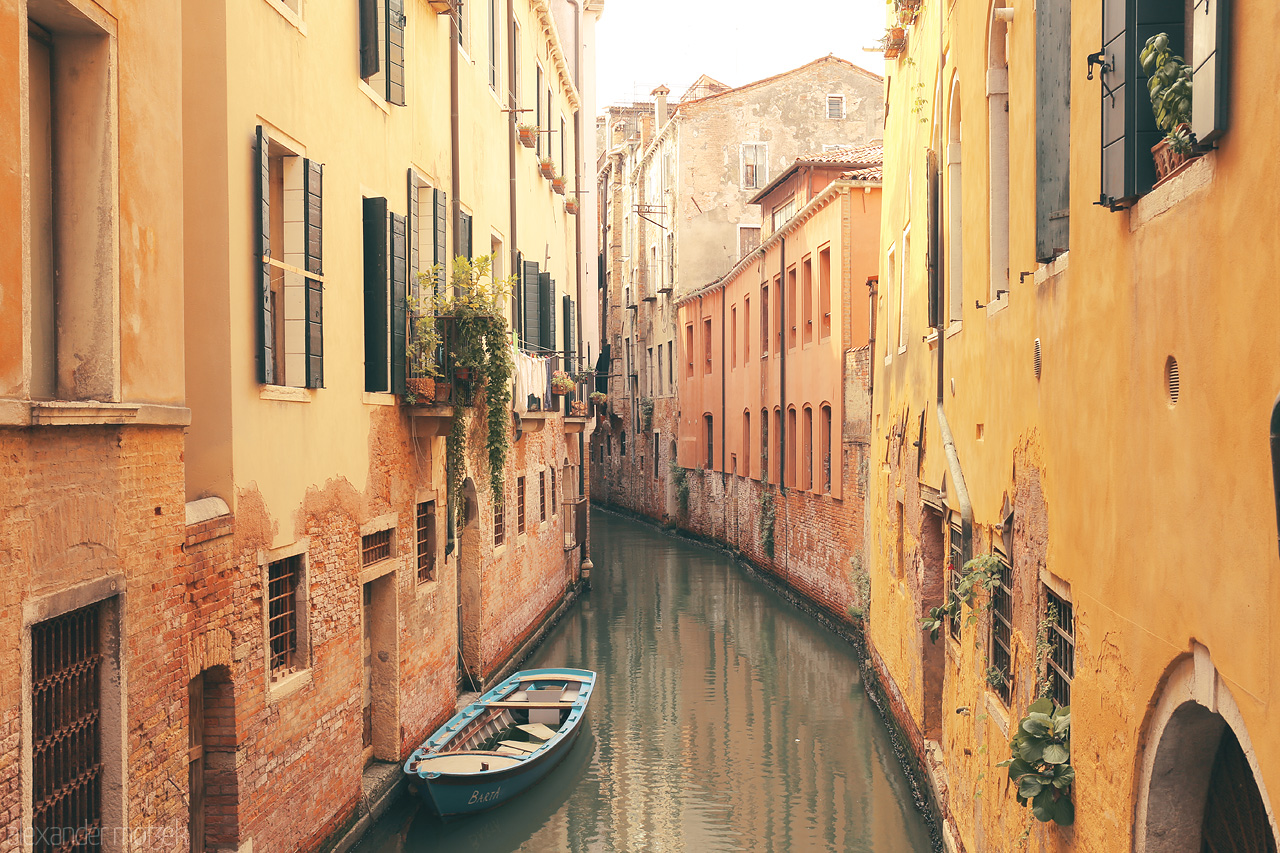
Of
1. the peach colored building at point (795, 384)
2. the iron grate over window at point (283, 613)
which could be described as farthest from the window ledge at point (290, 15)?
the peach colored building at point (795, 384)

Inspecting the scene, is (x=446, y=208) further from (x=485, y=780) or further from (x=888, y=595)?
(x=888, y=595)

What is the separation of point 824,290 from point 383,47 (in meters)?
12.6

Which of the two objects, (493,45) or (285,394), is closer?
(285,394)

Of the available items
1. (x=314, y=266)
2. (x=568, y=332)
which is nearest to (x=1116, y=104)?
(x=314, y=266)

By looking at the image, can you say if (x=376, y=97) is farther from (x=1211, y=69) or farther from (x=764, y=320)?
(x=764, y=320)

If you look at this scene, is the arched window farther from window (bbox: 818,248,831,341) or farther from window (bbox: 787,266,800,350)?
window (bbox: 787,266,800,350)

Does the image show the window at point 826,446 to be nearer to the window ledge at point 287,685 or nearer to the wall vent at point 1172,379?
the window ledge at point 287,685

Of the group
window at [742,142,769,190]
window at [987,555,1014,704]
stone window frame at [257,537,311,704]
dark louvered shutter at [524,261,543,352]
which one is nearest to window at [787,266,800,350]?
dark louvered shutter at [524,261,543,352]

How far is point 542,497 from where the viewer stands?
19.3 meters

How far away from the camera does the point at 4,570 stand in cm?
456

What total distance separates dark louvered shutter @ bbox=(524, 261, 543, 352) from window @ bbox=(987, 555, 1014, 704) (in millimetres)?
9642

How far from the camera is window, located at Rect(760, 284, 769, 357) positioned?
85.5ft

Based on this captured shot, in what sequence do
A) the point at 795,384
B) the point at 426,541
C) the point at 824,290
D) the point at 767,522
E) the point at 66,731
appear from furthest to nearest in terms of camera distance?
1. the point at 767,522
2. the point at 795,384
3. the point at 824,290
4. the point at 426,541
5. the point at 66,731

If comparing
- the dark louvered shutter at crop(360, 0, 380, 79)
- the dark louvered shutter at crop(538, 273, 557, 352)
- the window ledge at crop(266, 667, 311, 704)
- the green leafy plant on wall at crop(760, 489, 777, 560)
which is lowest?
the green leafy plant on wall at crop(760, 489, 777, 560)
